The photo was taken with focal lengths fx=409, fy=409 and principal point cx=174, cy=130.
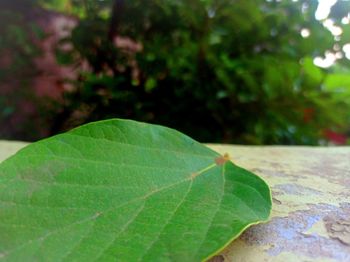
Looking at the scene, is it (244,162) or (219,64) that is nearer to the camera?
(244,162)

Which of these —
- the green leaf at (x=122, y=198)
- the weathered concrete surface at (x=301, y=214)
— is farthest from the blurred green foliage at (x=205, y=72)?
the green leaf at (x=122, y=198)

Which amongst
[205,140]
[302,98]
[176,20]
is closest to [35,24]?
[176,20]

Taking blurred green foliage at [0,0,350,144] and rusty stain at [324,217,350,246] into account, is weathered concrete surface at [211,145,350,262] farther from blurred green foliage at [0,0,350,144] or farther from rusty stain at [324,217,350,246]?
blurred green foliage at [0,0,350,144]

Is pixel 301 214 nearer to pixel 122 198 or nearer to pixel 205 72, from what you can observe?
pixel 122 198

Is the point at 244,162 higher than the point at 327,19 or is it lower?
lower

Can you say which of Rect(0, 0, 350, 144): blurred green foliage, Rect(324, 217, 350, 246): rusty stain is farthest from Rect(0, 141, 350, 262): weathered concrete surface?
Rect(0, 0, 350, 144): blurred green foliage

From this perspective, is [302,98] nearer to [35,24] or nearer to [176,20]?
[176,20]

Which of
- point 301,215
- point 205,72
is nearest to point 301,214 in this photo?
point 301,215

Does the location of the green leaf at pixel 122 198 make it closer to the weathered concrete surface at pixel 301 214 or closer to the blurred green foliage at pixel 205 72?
the weathered concrete surface at pixel 301 214
